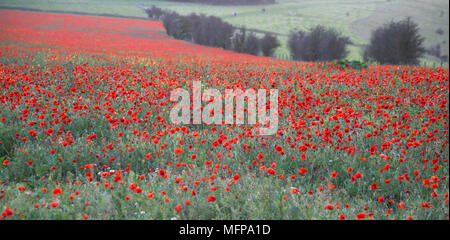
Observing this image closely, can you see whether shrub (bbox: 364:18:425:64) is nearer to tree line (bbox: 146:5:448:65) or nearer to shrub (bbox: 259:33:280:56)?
tree line (bbox: 146:5:448:65)

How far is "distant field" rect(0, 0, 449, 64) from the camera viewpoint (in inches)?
1636

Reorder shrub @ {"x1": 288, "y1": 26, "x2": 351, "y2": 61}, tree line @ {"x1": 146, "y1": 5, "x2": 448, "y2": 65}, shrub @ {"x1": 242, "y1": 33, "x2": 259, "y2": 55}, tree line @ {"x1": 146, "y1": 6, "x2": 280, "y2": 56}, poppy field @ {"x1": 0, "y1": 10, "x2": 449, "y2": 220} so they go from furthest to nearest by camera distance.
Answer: shrub @ {"x1": 288, "y1": 26, "x2": 351, "y2": 61}, shrub @ {"x1": 242, "y1": 33, "x2": 259, "y2": 55}, tree line @ {"x1": 146, "y1": 6, "x2": 280, "y2": 56}, tree line @ {"x1": 146, "y1": 5, "x2": 448, "y2": 65}, poppy field @ {"x1": 0, "y1": 10, "x2": 449, "y2": 220}

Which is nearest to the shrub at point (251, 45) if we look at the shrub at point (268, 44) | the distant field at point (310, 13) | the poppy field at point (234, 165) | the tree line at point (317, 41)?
the tree line at point (317, 41)

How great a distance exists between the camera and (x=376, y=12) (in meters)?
56.1

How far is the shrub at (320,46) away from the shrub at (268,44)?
6.57 feet

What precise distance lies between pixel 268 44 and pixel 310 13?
30103 millimetres

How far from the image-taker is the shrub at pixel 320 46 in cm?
2981

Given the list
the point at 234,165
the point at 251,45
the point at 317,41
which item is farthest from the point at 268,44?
the point at 234,165

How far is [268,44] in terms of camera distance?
31.0m

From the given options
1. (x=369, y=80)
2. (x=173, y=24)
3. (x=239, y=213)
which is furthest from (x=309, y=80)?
(x=173, y=24)

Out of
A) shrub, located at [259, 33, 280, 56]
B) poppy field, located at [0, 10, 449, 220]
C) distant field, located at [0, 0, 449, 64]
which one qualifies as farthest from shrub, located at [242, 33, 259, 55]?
poppy field, located at [0, 10, 449, 220]

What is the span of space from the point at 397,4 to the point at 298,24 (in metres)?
25.6

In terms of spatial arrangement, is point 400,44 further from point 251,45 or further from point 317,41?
point 251,45

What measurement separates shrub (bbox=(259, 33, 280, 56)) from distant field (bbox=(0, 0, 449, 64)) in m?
2.48
